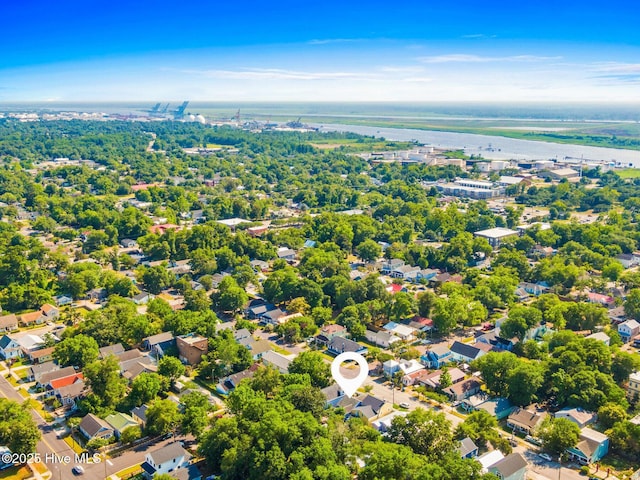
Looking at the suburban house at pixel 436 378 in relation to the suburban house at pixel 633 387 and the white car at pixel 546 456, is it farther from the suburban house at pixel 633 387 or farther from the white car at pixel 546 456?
the suburban house at pixel 633 387

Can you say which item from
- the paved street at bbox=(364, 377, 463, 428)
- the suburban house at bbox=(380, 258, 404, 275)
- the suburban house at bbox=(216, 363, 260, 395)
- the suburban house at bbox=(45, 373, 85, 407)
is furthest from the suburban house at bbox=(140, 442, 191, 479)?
the suburban house at bbox=(380, 258, 404, 275)

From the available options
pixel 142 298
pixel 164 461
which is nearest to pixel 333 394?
pixel 164 461

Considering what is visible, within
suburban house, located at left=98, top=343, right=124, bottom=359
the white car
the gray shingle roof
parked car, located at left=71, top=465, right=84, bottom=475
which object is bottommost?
the white car

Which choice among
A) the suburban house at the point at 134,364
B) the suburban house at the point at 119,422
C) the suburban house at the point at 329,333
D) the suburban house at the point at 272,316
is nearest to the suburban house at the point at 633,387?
the suburban house at the point at 329,333

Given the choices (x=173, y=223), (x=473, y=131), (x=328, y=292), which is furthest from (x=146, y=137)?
(x=328, y=292)

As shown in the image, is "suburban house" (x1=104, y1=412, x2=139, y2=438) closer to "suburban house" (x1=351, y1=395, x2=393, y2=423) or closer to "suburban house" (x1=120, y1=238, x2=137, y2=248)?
"suburban house" (x1=351, y1=395, x2=393, y2=423)
